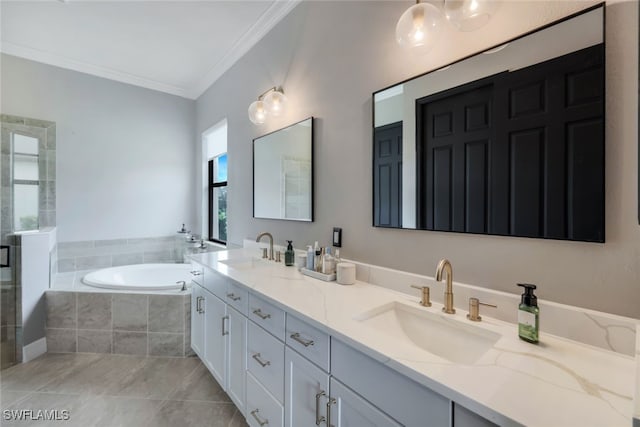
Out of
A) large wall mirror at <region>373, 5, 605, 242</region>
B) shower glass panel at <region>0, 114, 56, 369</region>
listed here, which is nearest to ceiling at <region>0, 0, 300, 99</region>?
shower glass panel at <region>0, 114, 56, 369</region>

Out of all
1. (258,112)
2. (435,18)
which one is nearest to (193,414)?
(258,112)

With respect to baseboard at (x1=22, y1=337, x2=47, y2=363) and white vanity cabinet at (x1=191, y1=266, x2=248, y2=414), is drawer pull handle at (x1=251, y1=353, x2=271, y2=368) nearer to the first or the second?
white vanity cabinet at (x1=191, y1=266, x2=248, y2=414)

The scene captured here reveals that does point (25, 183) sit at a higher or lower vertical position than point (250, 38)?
lower

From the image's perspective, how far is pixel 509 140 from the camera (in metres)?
0.94

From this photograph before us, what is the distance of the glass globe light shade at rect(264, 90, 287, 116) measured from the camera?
78.4 inches

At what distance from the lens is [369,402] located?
2.57 feet

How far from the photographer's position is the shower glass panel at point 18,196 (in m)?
2.17

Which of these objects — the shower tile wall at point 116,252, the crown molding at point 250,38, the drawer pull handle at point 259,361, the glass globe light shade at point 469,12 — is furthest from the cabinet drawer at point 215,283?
the crown molding at point 250,38

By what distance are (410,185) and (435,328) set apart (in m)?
0.60

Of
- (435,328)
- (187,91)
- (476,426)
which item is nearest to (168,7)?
(187,91)

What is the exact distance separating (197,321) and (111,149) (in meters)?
2.35

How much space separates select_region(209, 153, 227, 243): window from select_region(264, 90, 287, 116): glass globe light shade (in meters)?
1.50

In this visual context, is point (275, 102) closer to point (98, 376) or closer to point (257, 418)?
point (257, 418)

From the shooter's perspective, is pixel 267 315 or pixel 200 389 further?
pixel 200 389
